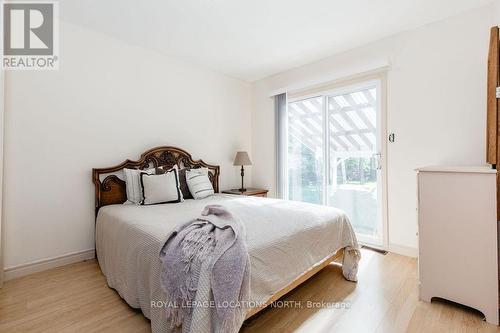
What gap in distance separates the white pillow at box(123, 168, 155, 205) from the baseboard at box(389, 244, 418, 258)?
9.51 feet

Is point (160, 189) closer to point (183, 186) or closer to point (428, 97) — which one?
point (183, 186)

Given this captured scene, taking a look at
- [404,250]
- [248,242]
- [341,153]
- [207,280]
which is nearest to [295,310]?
[248,242]

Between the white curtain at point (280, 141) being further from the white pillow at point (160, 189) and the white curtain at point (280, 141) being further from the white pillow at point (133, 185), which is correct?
the white pillow at point (133, 185)

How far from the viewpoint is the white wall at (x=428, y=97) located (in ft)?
7.36

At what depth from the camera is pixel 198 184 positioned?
3.11 metres

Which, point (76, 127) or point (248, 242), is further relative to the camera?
point (76, 127)

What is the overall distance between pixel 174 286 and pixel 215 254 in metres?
0.28

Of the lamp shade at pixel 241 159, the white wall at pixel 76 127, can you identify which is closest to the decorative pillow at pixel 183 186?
the white wall at pixel 76 127

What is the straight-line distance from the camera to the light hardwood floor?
5.05 ft

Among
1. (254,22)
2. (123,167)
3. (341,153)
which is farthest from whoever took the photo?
(341,153)

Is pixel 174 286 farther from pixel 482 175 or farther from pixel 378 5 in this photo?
pixel 378 5

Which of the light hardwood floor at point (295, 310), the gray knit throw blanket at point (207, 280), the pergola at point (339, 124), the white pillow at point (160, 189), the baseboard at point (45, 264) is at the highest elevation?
the pergola at point (339, 124)

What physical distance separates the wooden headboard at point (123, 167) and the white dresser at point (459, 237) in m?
2.72

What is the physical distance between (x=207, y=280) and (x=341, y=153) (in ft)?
8.80
